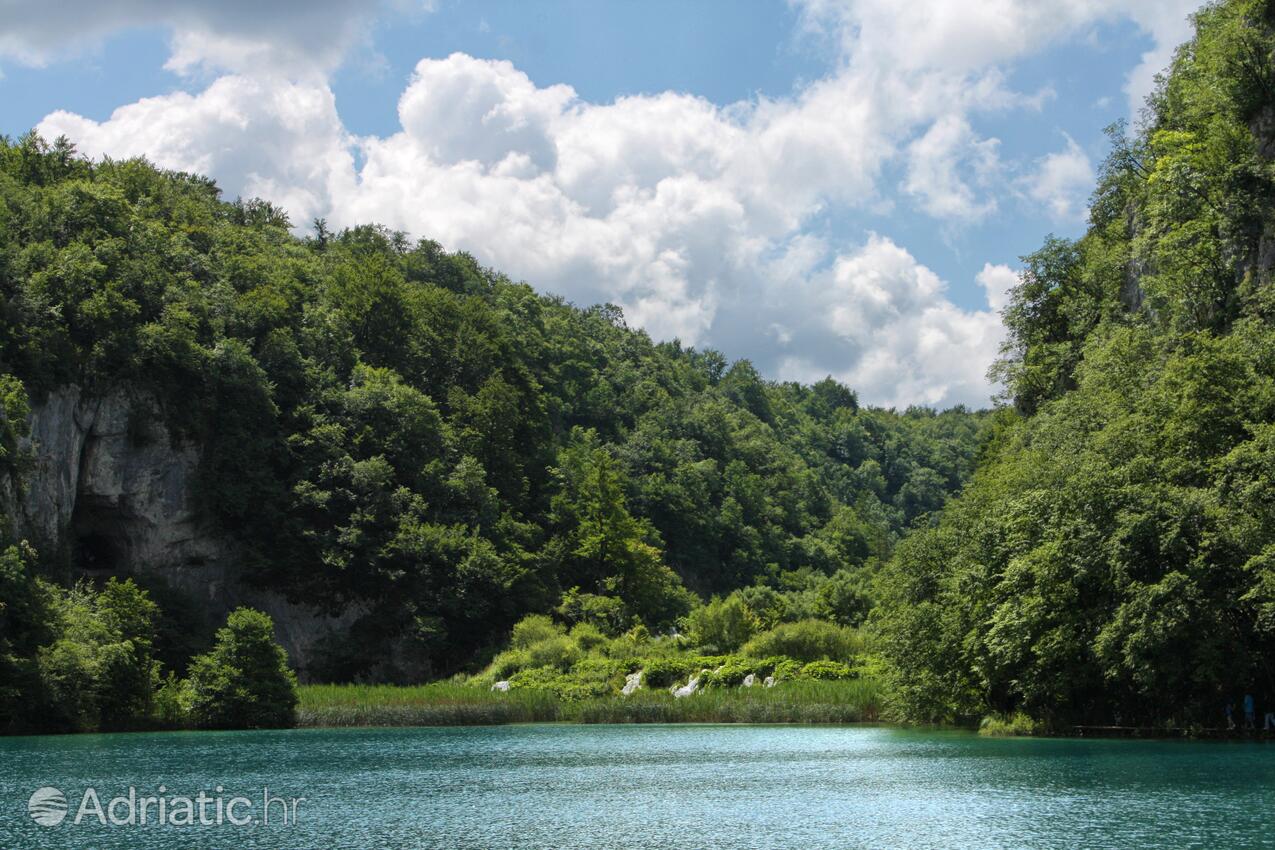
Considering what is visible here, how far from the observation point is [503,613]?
277 ft

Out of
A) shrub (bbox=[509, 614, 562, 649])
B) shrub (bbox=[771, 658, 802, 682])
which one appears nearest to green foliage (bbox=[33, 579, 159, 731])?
shrub (bbox=[509, 614, 562, 649])

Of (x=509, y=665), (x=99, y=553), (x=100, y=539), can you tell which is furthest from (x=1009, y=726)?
(x=99, y=553)

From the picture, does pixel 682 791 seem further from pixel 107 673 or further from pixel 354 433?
pixel 354 433

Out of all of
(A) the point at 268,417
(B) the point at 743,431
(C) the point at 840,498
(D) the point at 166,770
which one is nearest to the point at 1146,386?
(D) the point at 166,770

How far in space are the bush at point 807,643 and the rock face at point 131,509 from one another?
93.2 ft

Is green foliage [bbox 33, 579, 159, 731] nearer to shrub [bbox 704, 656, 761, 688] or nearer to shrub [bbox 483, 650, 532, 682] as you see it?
shrub [bbox 483, 650, 532, 682]

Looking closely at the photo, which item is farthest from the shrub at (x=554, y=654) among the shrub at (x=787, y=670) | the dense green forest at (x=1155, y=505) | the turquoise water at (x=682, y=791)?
the turquoise water at (x=682, y=791)

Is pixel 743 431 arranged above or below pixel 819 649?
above

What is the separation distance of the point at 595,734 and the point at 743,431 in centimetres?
9017

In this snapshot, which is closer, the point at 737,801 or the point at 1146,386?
the point at 737,801

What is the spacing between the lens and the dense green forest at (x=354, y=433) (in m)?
69.5

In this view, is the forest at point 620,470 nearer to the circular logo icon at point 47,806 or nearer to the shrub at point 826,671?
the shrub at point 826,671

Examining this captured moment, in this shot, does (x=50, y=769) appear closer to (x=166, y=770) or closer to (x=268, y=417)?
(x=166, y=770)

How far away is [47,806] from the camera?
24719mm
